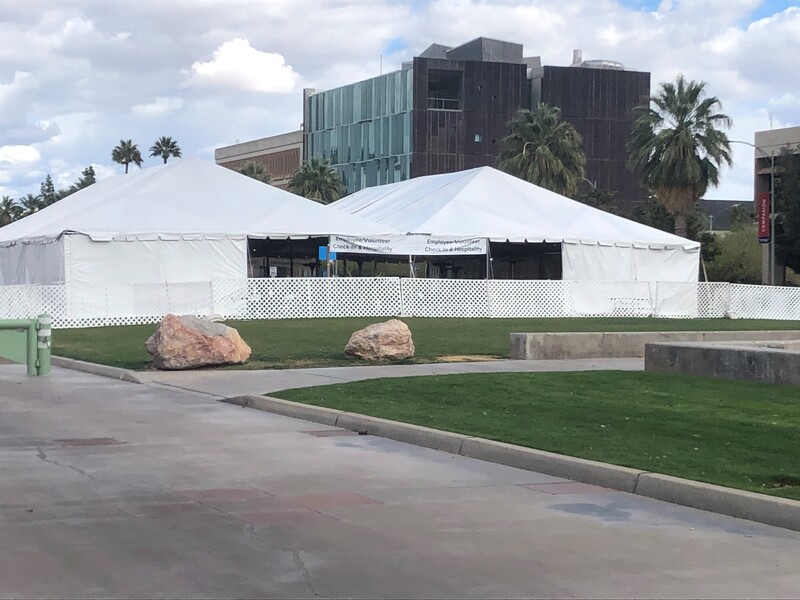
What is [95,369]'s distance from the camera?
62.3 ft

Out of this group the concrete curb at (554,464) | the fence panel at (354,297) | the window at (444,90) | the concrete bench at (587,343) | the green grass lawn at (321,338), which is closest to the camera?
the concrete curb at (554,464)

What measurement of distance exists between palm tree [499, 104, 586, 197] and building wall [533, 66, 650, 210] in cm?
3385

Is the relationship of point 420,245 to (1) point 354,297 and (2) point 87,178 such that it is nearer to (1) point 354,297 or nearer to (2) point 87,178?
(1) point 354,297

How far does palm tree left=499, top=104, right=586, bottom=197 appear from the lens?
62.3m

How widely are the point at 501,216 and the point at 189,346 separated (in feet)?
77.3

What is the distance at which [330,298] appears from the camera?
3488 cm

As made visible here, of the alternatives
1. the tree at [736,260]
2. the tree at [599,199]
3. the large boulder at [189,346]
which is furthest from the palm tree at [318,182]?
the large boulder at [189,346]

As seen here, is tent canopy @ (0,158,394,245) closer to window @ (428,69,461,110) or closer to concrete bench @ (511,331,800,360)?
concrete bench @ (511,331,800,360)

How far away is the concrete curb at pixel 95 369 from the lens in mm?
17688

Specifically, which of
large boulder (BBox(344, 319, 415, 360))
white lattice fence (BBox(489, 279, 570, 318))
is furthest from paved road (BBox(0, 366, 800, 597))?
white lattice fence (BBox(489, 279, 570, 318))

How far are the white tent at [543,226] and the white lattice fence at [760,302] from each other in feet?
8.11

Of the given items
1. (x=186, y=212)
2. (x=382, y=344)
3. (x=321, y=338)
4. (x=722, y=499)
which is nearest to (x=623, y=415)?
Answer: (x=722, y=499)

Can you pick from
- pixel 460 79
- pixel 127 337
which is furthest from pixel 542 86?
pixel 127 337

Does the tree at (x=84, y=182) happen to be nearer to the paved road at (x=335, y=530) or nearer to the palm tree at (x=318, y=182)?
the palm tree at (x=318, y=182)
